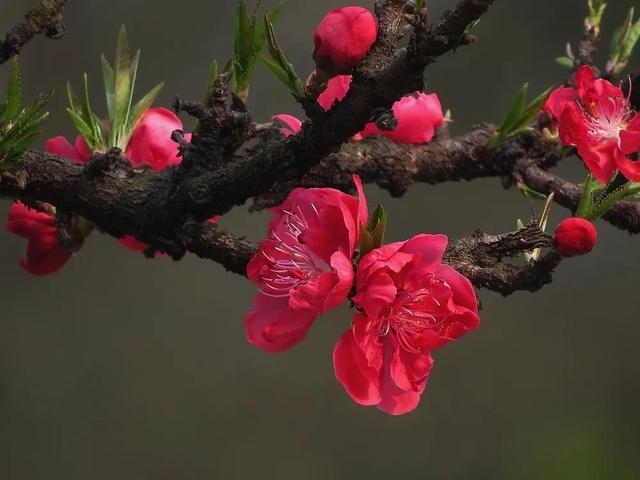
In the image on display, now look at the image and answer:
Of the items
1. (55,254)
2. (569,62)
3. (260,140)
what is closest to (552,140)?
(569,62)

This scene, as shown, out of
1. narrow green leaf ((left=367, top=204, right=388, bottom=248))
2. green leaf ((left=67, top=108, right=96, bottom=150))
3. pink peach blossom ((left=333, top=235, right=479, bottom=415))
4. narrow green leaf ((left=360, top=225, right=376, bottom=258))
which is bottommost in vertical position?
pink peach blossom ((left=333, top=235, right=479, bottom=415))

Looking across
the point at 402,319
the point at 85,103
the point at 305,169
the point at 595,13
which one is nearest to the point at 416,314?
the point at 402,319

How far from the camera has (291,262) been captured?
55 centimetres

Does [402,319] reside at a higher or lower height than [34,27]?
lower

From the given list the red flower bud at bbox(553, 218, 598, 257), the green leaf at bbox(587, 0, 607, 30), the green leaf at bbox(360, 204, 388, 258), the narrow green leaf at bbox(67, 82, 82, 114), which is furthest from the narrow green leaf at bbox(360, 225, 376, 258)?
the green leaf at bbox(587, 0, 607, 30)

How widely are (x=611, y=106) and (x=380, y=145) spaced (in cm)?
19

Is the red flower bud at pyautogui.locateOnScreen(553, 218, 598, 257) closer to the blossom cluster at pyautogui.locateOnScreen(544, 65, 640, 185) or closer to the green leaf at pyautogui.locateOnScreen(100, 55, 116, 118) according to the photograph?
the blossom cluster at pyautogui.locateOnScreen(544, 65, 640, 185)

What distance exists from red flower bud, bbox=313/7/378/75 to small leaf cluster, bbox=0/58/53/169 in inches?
7.0

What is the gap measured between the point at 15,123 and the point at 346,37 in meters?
0.23

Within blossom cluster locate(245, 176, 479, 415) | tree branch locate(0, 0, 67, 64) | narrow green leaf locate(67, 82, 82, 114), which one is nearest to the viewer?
blossom cluster locate(245, 176, 479, 415)

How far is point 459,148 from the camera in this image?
0.81 meters

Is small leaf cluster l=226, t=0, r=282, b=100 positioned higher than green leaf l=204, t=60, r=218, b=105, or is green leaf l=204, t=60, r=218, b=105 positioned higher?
small leaf cluster l=226, t=0, r=282, b=100

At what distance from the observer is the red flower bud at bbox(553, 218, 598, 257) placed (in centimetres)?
52

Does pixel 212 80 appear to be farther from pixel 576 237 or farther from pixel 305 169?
pixel 576 237
